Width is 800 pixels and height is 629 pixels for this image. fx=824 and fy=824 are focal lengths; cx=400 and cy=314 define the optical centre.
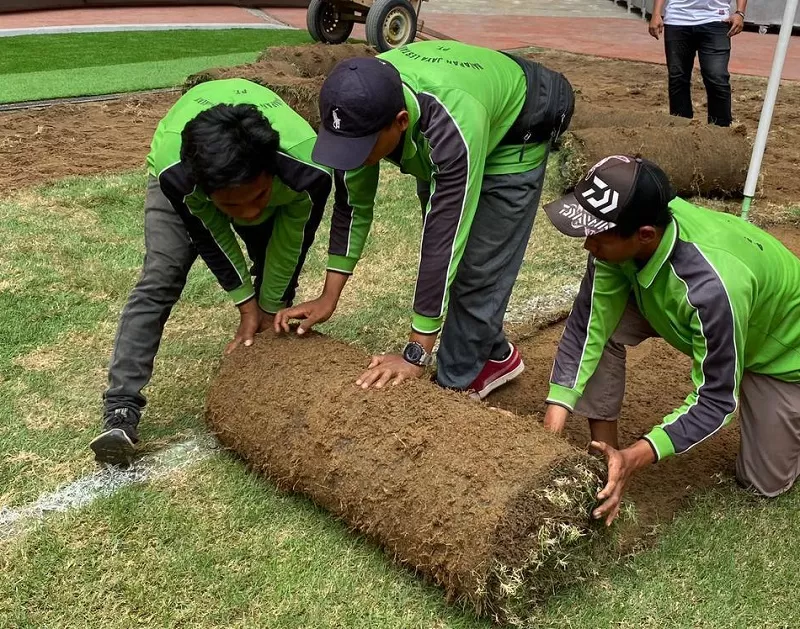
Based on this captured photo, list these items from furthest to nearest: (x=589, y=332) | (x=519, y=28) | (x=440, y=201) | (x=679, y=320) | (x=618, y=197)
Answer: (x=519, y=28)
(x=589, y=332)
(x=440, y=201)
(x=679, y=320)
(x=618, y=197)

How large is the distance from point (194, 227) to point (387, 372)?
936mm

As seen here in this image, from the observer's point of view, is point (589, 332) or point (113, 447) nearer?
Answer: point (589, 332)

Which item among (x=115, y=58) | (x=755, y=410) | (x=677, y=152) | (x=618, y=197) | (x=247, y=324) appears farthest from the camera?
(x=115, y=58)

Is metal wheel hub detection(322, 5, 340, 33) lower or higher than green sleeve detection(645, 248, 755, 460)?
lower

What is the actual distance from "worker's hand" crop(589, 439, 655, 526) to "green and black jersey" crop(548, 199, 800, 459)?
0.14 feet

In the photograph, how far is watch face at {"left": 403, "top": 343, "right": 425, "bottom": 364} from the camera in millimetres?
2871

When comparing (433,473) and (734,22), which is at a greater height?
(734,22)

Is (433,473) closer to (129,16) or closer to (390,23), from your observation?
(390,23)

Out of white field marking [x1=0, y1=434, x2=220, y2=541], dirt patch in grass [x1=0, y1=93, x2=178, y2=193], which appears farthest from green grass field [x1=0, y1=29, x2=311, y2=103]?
white field marking [x1=0, y1=434, x2=220, y2=541]

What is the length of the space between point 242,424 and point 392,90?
1324 mm

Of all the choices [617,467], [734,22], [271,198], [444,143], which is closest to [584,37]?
[734,22]

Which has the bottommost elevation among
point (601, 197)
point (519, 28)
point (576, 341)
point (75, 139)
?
point (519, 28)

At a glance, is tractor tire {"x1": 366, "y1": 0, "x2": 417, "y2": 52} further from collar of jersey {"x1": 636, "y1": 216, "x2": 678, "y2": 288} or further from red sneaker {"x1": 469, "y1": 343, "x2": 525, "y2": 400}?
collar of jersey {"x1": 636, "y1": 216, "x2": 678, "y2": 288}

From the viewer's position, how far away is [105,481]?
3.10m
